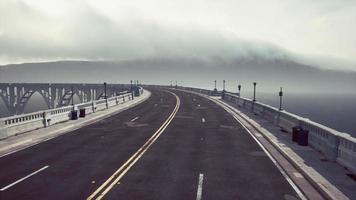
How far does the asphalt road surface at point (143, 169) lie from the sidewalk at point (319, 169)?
102 centimetres

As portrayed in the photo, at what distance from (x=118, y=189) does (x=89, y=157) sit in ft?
17.0

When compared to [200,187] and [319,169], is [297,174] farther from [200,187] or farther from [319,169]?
[200,187]

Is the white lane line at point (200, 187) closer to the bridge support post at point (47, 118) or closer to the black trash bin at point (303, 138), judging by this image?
the black trash bin at point (303, 138)

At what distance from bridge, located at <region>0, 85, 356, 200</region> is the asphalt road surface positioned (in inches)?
1.3

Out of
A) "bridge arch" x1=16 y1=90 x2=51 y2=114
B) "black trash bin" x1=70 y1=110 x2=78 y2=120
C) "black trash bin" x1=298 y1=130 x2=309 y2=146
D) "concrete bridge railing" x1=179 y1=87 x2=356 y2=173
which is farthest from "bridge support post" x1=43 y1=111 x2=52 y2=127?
"bridge arch" x1=16 y1=90 x2=51 y2=114

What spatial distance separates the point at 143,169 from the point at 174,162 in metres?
1.72

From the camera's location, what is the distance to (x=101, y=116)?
32.8m

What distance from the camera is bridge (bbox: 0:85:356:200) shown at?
445 inches

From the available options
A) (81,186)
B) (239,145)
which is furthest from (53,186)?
(239,145)

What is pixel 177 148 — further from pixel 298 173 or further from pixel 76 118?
pixel 76 118

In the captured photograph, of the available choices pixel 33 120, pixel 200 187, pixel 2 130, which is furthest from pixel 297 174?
pixel 33 120

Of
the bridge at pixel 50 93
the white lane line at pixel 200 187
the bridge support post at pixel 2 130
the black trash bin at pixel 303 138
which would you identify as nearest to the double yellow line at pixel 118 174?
the white lane line at pixel 200 187

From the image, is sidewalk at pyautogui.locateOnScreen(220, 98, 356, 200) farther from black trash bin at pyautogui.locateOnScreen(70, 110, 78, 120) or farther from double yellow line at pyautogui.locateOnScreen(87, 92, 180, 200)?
black trash bin at pyautogui.locateOnScreen(70, 110, 78, 120)

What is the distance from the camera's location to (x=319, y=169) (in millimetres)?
13305
